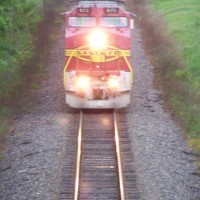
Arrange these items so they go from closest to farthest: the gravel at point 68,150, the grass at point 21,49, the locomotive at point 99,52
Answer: the gravel at point 68,150
the locomotive at point 99,52
the grass at point 21,49

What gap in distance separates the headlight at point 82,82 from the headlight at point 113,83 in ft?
2.02

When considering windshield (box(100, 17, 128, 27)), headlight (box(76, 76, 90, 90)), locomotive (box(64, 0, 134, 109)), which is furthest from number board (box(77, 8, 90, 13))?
headlight (box(76, 76, 90, 90))

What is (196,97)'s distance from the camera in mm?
18656

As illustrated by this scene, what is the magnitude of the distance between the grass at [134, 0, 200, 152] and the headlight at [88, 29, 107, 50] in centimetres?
274

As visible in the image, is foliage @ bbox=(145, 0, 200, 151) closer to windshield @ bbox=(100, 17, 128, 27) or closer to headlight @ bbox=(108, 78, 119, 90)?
headlight @ bbox=(108, 78, 119, 90)

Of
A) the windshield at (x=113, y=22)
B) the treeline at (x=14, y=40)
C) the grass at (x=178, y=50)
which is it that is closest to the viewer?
the grass at (x=178, y=50)

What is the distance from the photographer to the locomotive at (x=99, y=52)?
1766 centimetres

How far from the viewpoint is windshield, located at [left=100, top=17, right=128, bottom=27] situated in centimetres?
1814

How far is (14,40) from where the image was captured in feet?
74.5

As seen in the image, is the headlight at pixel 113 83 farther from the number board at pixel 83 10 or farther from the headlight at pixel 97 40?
the number board at pixel 83 10

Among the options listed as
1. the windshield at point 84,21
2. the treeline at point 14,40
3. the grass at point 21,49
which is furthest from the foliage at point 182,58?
the treeline at point 14,40

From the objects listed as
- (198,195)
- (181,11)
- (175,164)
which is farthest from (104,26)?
(181,11)

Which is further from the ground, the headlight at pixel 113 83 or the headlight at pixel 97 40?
the headlight at pixel 97 40

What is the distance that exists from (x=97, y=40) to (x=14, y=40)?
5.63 meters
